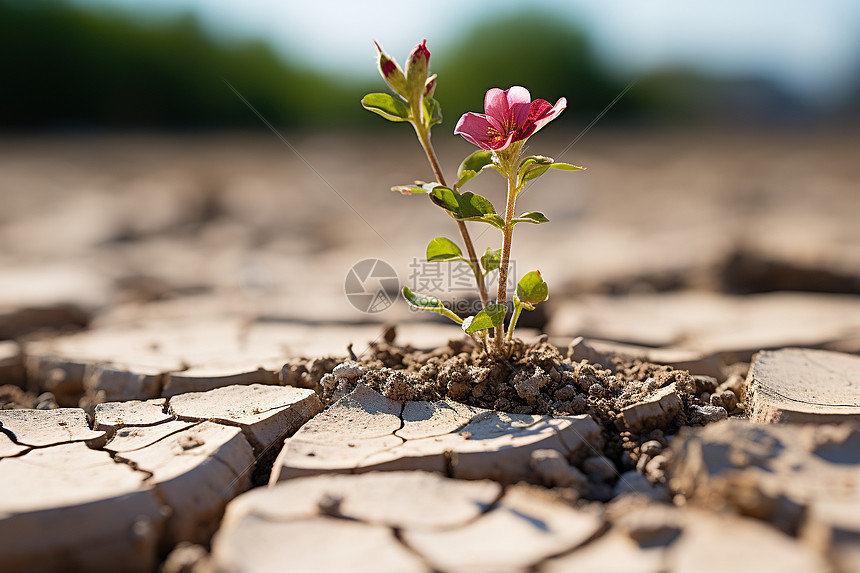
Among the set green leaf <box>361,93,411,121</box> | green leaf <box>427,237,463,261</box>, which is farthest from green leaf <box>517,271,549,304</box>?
green leaf <box>361,93,411,121</box>

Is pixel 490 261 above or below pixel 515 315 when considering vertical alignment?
above

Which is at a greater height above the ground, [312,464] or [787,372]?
[787,372]

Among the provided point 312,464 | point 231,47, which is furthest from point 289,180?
point 231,47

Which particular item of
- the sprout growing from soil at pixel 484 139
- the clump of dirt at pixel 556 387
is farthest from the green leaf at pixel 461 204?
the clump of dirt at pixel 556 387

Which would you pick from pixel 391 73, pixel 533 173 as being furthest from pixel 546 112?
pixel 391 73

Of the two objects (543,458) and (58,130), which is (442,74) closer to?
(58,130)

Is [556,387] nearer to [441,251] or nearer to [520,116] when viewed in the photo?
[441,251]

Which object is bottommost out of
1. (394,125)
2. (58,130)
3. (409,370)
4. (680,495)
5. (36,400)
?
(36,400)
